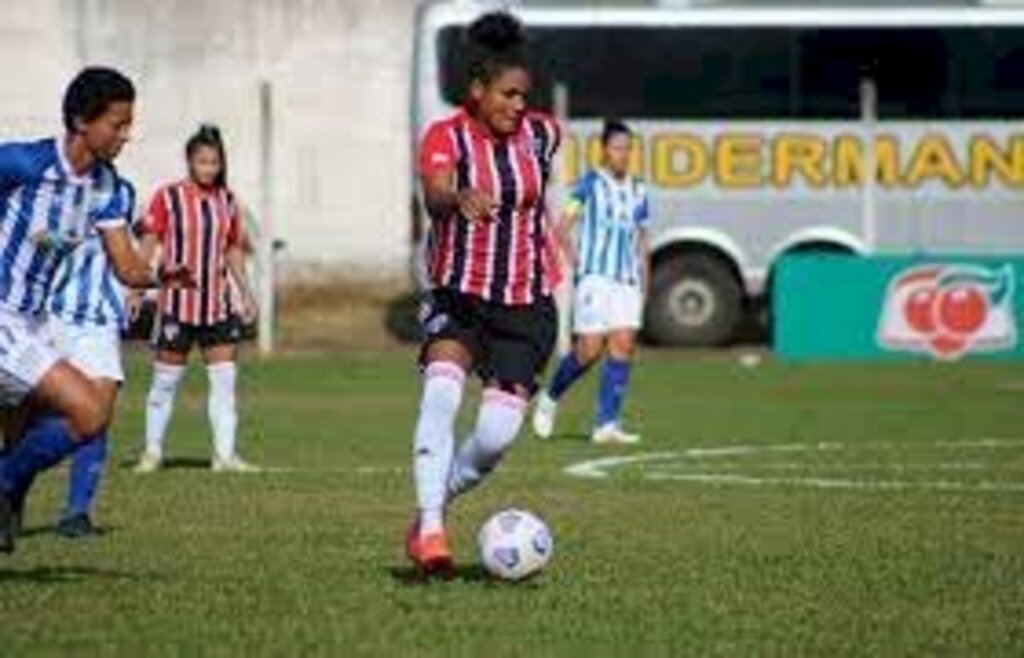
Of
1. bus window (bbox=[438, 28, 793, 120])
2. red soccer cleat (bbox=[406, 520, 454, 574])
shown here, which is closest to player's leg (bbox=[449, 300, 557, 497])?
red soccer cleat (bbox=[406, 520, 454, 574])

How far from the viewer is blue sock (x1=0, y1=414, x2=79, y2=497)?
12.8m

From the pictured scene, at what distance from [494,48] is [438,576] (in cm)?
206

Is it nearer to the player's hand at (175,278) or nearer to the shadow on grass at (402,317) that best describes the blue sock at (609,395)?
the player's hand at (175,278)

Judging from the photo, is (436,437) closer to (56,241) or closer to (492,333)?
(492,333)

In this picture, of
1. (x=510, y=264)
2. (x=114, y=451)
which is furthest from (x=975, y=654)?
(x=114, y=451)

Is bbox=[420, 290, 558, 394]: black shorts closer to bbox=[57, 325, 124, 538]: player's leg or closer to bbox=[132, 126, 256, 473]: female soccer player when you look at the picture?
bbox=[57, 325, 124, 538]: player's leg

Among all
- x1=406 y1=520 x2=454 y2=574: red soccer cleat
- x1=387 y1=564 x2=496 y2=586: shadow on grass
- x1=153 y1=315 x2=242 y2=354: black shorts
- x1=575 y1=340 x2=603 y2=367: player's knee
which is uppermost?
x1=153 y1=315 x2=242 y2=354: black shorts

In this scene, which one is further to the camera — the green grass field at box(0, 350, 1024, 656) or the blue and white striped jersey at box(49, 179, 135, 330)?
the blue and white striped jersey at box(49, 179, 135, 330)

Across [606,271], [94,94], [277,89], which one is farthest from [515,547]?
[277,89]

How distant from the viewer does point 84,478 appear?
15.1 metres

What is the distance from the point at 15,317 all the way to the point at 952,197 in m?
27.2

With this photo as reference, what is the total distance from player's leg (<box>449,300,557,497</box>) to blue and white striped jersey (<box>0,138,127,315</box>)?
169cm

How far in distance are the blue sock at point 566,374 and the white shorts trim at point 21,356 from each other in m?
10.5

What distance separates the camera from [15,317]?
40.6 feet
